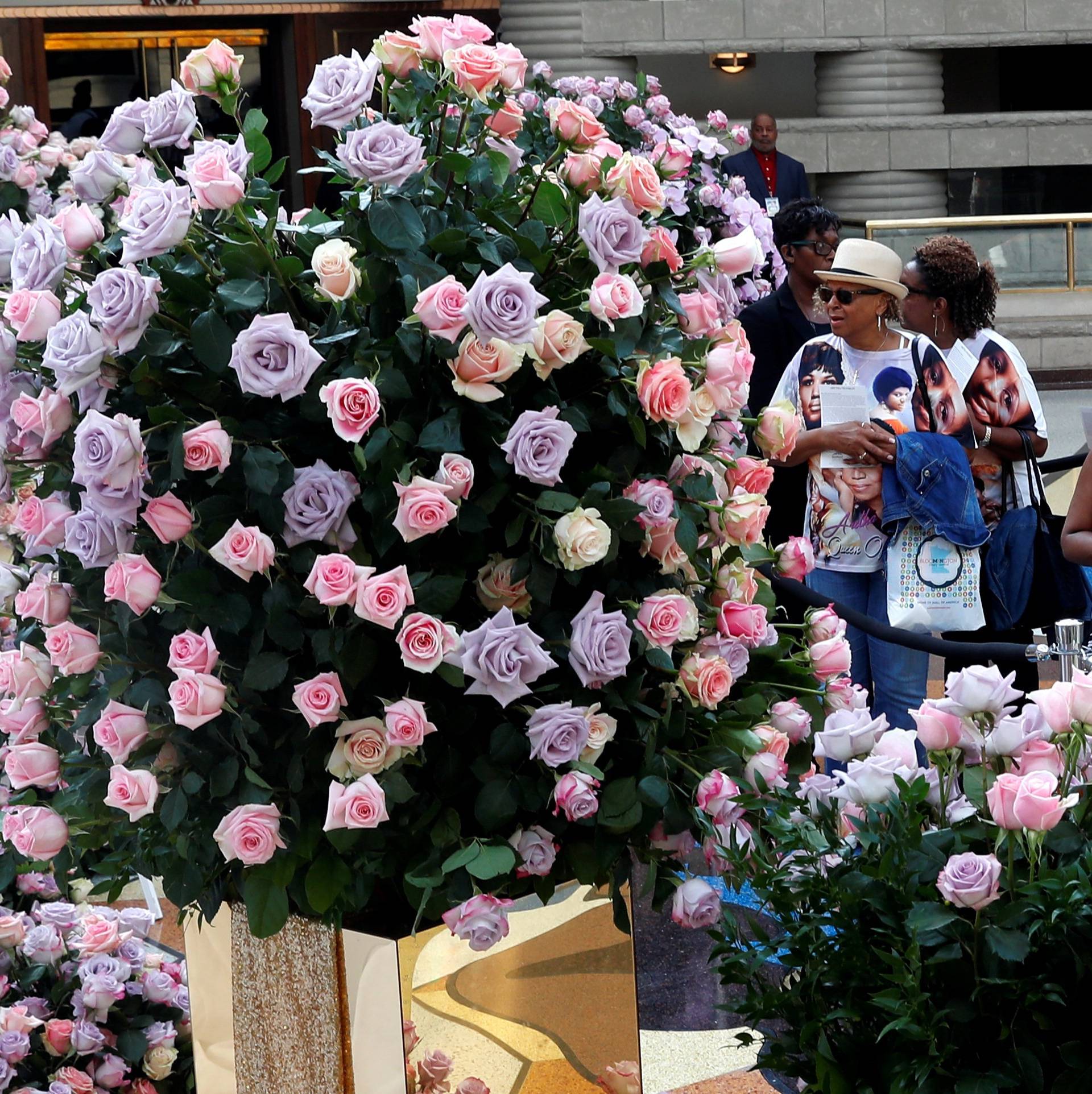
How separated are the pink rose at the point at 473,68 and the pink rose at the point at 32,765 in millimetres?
866

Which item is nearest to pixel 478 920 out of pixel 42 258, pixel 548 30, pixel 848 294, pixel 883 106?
pixel 42 258

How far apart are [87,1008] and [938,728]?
1.65 metres

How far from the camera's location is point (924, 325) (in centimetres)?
416

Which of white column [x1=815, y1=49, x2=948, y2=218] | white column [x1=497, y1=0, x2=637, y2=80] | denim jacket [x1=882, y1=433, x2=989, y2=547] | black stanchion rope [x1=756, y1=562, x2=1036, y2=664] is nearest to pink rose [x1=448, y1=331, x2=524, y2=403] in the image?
black stanchion rope [x1=756, y1=562, x2=1036, y2=664]

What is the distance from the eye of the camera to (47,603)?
64.7 inches

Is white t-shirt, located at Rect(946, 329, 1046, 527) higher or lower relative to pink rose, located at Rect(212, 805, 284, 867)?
higher

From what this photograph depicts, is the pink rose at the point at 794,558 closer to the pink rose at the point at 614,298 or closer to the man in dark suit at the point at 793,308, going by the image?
the pink rose at the point at 614,298

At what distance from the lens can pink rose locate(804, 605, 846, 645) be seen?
1867 mm

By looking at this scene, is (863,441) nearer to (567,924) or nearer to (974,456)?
(974,456)

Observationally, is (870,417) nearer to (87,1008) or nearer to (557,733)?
(87,1008)

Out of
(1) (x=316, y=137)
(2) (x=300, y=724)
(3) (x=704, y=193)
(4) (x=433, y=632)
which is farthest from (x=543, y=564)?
(1) (x=316, y=137)

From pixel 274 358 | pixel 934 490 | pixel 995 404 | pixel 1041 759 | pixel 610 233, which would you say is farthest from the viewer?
pixel 995 404

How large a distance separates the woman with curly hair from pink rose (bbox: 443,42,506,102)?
2.54m

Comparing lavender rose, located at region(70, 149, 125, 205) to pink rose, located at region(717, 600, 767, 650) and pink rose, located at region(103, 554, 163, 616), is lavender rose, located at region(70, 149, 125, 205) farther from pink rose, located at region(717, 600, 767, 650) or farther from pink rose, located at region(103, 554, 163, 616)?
pink rose, located at region(717, 600, 767, 650)
